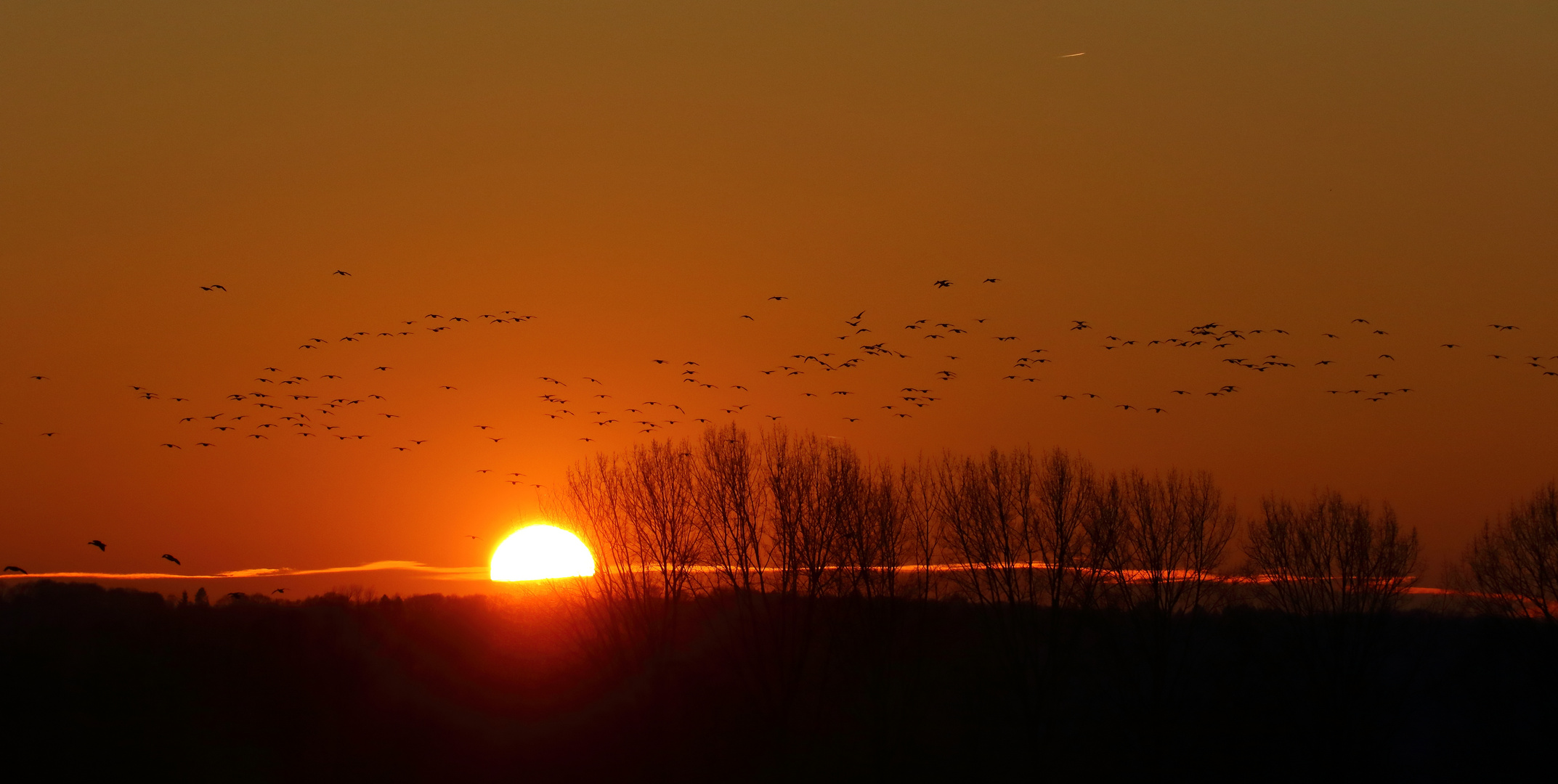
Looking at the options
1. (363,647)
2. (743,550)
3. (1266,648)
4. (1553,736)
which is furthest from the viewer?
(363,647)

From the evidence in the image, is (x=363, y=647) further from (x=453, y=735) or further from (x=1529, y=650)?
(x=1529, y=650)

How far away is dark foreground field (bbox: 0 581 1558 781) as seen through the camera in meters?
42.9

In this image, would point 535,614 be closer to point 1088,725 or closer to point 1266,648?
point 1088,725

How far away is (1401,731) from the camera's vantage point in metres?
53.0

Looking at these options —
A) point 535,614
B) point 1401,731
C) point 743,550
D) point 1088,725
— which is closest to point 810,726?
point 743,550

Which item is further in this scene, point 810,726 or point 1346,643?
point 1346,643

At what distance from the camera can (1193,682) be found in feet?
175

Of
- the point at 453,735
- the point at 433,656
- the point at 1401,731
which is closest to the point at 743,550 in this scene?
the point at 453,735

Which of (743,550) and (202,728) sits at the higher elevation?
(743,550)

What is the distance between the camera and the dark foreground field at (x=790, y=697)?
141 feet

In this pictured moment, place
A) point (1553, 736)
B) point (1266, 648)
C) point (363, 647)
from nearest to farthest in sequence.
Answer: point (1553, 736)
point (1266, 648)
point (363, 647)

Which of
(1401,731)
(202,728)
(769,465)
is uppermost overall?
(769,465)

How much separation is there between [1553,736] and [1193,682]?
13.1 metres

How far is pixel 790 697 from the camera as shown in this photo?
41219mm
